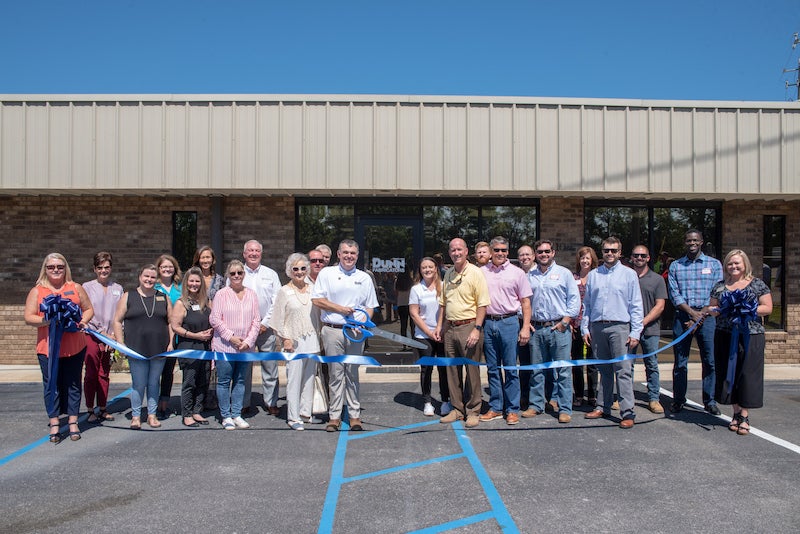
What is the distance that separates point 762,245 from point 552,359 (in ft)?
20.5

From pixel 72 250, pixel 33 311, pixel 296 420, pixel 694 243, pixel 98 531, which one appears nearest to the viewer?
pixel 98 531

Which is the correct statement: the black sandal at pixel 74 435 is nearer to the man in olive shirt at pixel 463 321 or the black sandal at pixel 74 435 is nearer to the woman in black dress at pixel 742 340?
the man in olive shirt at pixel 463 321

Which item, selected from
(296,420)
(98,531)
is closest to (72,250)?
(296,420)

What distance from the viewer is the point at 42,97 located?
32.0 feet

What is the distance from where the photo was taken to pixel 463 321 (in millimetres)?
6629

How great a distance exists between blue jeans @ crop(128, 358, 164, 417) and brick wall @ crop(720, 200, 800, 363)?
30.0 ft

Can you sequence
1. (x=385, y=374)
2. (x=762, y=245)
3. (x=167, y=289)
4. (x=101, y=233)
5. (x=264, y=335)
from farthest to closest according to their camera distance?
(x=762, y=245) → (x=101, y=233) → (x=385, y=374) → (x=264, y=335) → (x=167, y=289)

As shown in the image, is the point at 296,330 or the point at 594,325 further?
the point at 594,325

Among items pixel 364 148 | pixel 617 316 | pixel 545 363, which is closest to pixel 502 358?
pixel 545 363

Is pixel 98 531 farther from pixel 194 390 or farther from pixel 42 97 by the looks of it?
pixel 42 97

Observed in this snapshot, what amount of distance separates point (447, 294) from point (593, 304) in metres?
1.53

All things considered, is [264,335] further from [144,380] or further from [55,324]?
[55,324]

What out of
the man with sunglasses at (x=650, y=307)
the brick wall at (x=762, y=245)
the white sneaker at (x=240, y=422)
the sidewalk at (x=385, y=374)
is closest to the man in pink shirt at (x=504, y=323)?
the man with sunglasses at (x=650, y=307)

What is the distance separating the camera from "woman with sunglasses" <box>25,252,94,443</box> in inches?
237
